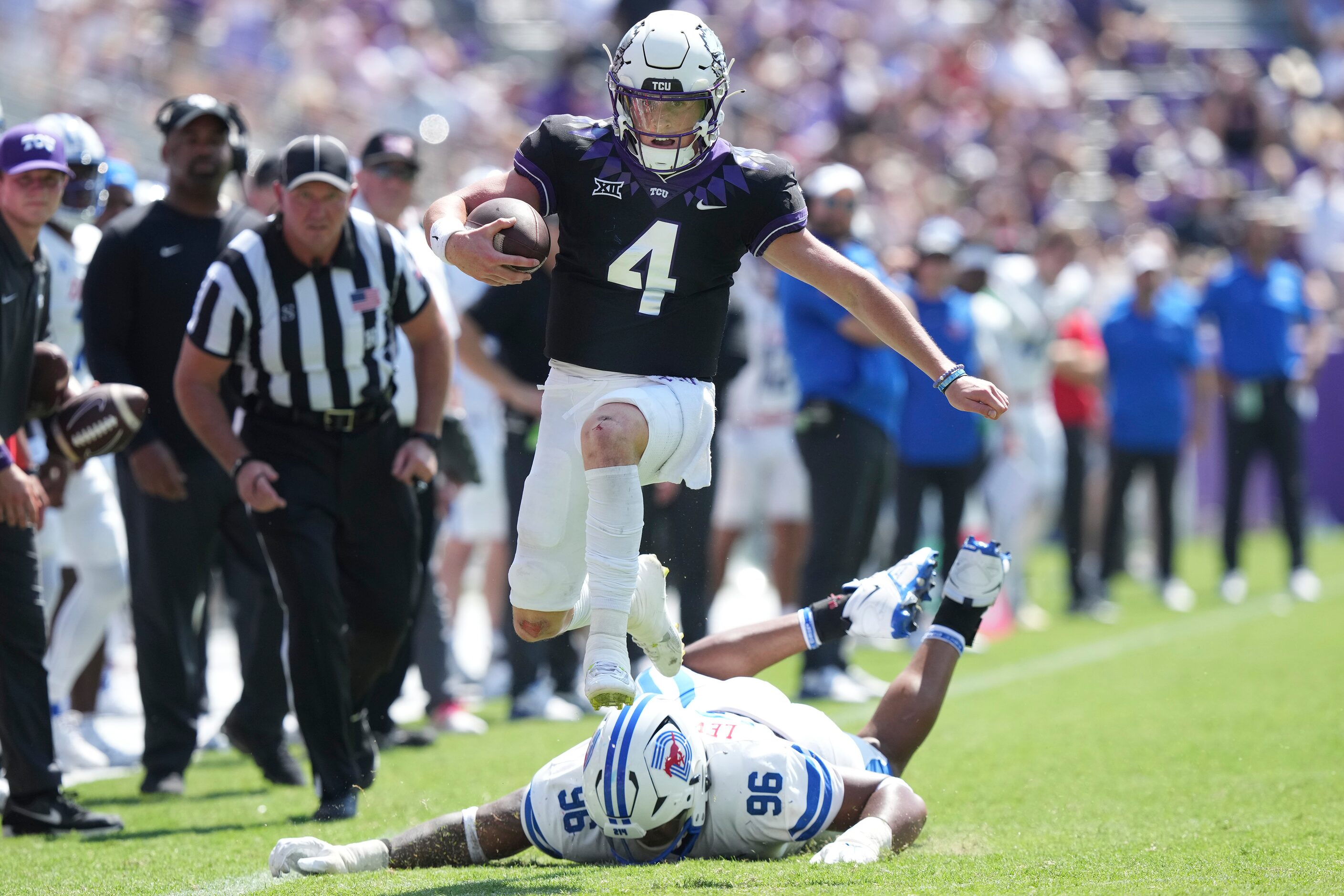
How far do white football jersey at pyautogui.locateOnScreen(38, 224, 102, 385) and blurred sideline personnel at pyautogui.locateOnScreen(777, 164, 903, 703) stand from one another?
3.32 m

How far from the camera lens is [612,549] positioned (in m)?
4.51

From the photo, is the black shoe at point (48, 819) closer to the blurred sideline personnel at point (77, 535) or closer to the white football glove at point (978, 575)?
the blurred sideline personnel at point (77, 535)

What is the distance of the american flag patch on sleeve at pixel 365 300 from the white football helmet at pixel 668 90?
1344mm

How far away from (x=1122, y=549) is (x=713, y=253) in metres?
→ 8.44

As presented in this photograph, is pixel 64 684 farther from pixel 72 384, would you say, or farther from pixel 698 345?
pixel 698 345

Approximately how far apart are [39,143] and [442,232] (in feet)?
6.03

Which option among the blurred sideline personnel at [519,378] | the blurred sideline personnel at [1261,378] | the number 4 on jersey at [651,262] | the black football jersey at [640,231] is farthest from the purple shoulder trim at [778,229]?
the blurred sideline personnel at [1261,378]

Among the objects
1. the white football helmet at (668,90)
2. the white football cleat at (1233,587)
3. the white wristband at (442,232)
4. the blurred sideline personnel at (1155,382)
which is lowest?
the white football cleat at (1233,587)

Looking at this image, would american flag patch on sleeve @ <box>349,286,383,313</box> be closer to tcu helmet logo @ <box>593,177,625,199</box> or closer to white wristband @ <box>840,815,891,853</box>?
tcu helmet logo @ <box>593,177,625,199</box>

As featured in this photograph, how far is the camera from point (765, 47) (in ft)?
59.7

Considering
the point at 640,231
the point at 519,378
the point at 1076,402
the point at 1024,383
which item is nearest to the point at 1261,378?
the point at 1076,402

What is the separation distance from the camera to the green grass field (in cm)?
419

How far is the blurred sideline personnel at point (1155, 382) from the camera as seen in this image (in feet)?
37.3

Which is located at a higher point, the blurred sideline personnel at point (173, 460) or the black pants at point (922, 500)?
the blurred sideline personnel at point (173, 460)
